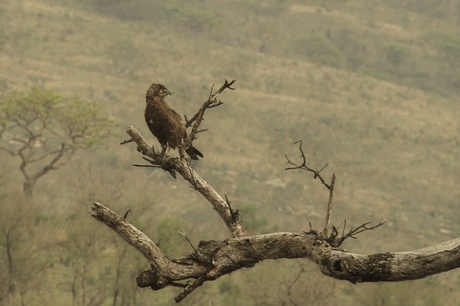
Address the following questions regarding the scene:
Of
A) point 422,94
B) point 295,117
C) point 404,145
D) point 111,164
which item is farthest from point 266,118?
point 422,94

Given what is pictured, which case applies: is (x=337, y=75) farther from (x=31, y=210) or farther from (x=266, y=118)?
(x=31, y=210)

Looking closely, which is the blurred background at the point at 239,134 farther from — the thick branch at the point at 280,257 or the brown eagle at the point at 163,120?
the thick branch at the point at 280,257

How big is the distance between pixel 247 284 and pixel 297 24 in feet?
189

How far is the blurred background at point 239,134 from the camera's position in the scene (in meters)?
27.1

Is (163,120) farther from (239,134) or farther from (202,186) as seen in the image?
(239,134)

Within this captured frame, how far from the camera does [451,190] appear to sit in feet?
167

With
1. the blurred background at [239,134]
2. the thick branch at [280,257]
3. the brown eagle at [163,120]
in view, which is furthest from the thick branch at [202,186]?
the blurred background at [239,134]

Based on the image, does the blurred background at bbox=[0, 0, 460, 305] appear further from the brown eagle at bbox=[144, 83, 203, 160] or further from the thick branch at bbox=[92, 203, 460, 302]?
the thick branch at bbox=[92, 203, 460, 302]

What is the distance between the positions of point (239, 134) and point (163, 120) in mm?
46501

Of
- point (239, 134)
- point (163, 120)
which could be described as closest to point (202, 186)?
point (163, 120)

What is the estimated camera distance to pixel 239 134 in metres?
53.7

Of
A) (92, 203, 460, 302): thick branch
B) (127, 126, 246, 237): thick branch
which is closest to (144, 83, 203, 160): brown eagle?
(127, 126, 246, 237): thick branch

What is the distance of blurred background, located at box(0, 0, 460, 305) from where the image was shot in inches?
1065

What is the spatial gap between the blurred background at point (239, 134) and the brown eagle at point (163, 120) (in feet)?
56.1
